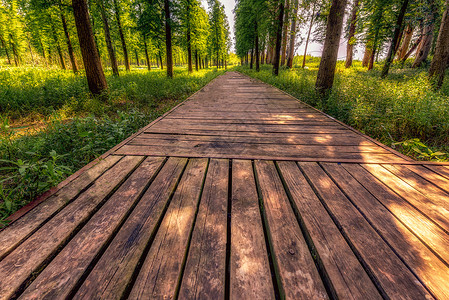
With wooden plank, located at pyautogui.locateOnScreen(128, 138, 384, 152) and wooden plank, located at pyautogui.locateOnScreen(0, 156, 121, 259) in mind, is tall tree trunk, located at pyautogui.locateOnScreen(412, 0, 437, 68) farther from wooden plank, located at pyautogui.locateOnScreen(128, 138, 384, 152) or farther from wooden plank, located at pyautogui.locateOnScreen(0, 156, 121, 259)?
wooden plank, located at pyautogui.locateOnScreen(0, 156, 121, 259)

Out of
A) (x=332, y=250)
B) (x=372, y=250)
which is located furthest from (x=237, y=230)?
(x=372, y=250)

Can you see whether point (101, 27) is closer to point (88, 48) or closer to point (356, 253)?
point (88, 48)

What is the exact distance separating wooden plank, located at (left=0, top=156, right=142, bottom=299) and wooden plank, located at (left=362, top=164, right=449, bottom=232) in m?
2.95

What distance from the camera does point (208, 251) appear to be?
4.08ft

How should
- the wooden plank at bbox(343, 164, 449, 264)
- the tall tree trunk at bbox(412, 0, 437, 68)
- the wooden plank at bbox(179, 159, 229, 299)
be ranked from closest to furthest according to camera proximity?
the wooden plank at bbox(179, 159, 229, 299), the wooden plank at bbox(343, 164, 449, 264), the tall tree trunk at bbox(412, 0, 437, 68)

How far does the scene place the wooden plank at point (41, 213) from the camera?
4.40ft

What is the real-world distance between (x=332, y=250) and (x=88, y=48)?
27.7ft

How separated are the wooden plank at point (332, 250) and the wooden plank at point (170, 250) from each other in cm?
92

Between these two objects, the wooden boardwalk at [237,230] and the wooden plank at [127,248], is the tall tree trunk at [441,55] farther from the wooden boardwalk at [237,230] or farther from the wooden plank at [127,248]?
the wooden plank at [127,248]

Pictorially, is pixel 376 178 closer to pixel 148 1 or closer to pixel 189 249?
pixel 189 249

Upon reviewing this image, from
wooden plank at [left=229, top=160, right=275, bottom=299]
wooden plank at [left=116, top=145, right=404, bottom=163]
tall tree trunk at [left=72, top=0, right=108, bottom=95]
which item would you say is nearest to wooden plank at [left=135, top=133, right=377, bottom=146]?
wooden plank at [left=116, top=145, right=404, bottom=163]

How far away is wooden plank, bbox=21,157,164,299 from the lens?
103cm

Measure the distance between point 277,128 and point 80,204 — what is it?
3.36 meters

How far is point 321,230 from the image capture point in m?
1.41
